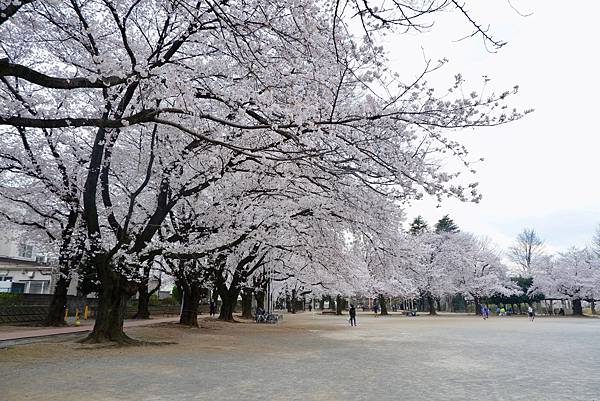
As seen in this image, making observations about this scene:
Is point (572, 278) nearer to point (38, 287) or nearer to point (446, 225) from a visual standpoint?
point (446, 225)

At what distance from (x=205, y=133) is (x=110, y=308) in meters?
6.15

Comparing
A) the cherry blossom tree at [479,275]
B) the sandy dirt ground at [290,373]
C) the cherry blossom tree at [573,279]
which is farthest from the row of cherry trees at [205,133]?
the cherry blossom tree at [573,279]

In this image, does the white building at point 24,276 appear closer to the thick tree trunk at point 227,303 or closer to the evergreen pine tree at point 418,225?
the thick tree trunk at point 227,303

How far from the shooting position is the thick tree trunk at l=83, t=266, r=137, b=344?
39.0 ft

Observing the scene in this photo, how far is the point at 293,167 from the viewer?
32.3ft

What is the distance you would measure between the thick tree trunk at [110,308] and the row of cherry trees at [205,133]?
1.4 inches

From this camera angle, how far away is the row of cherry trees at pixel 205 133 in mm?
6272

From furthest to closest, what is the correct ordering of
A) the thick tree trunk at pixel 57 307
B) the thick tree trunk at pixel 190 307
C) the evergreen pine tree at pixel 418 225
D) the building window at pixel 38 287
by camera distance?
the evergreen pine tree at pixel 418 225
the building window at pixel 38 287
the thick tree trunk at pixel 190 307
the thick tree trunk at pixel 57 307

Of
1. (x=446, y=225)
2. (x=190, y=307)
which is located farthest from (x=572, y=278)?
(x=190, y=307)

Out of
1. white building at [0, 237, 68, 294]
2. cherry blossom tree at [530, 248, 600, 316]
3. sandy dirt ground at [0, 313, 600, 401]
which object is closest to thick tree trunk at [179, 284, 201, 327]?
sandy dirt ground at [0, 313, 600, 401]

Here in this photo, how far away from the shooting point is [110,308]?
12.1 m

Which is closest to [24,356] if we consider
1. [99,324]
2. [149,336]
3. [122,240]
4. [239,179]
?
[99,324]

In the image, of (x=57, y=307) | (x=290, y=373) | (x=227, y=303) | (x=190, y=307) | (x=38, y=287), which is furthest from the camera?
(x=38, y=287)

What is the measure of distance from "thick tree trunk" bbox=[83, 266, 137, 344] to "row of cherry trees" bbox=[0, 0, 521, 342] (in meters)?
0.04
